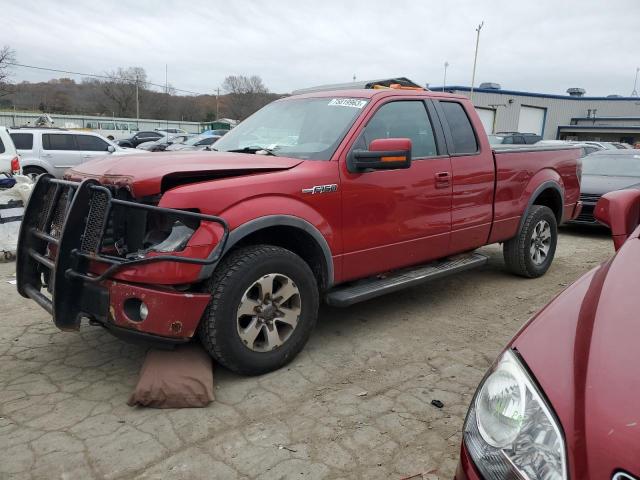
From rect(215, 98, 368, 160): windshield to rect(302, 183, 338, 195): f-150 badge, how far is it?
0.23 m

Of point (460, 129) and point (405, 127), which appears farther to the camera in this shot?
point (460, 129)

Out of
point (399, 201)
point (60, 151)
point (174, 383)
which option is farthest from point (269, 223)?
point (60, 151)

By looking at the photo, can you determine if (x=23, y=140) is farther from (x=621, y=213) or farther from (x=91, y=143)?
(x=621, y=213)

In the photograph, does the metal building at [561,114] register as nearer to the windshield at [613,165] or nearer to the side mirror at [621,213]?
the windshield at [613,165]

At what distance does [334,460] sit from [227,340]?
97cm

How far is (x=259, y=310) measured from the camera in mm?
3234

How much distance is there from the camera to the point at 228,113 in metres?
71.6

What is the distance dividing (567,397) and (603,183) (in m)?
9.27

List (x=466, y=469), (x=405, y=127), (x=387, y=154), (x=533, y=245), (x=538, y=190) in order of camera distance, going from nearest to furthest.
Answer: (x=466, y=469) < (x=387, y=154) < (x=405, y=127) < (x=538, y=190) < (x=533, y=245)

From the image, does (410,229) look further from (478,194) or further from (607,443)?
(607,443)

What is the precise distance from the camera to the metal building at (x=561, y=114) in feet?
136

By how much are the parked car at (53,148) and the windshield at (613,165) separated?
36.2 ft

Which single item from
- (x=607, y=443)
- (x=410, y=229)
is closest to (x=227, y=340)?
(x=410, y=229)

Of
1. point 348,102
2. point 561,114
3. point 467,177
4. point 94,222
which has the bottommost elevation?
point 94,222
